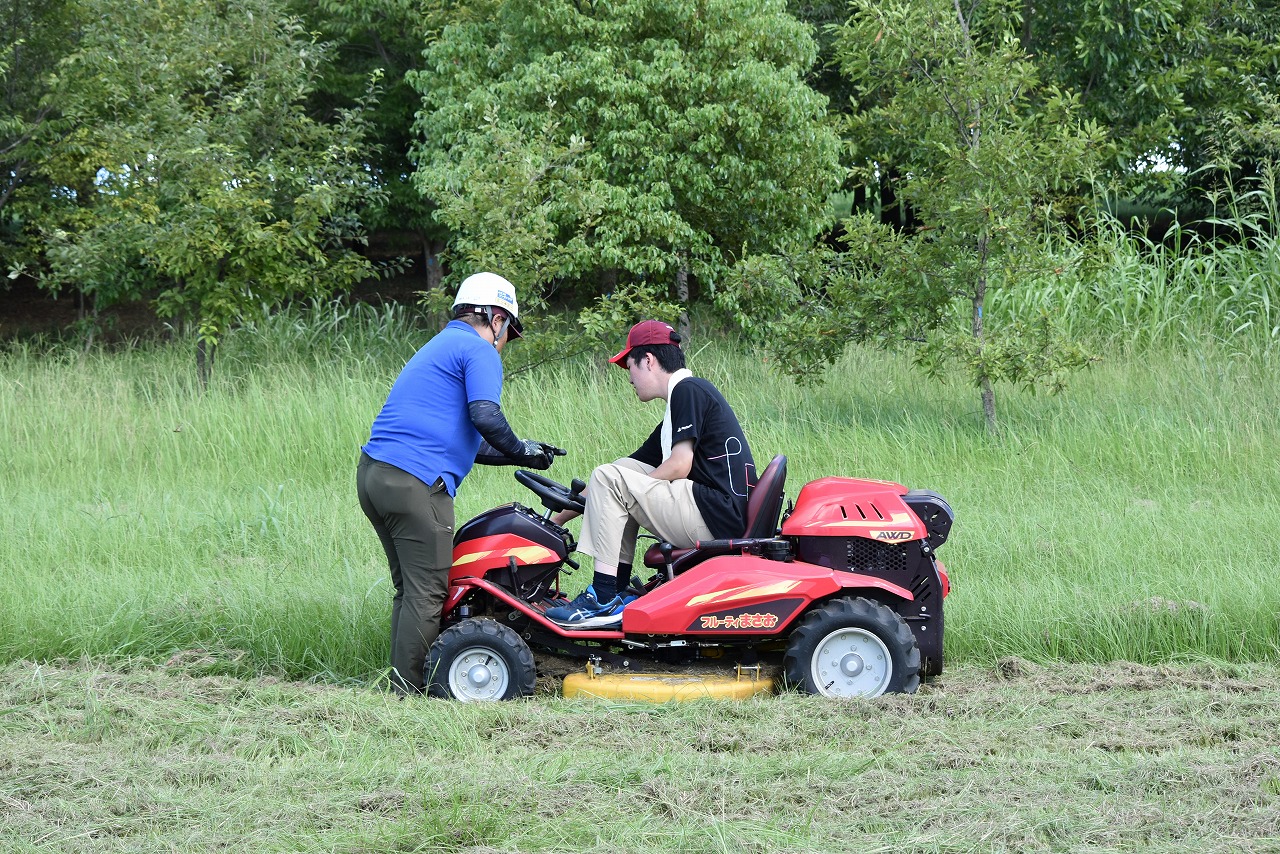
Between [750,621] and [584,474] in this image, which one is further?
[584,474]

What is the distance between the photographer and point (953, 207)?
9.30m

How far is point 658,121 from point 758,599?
9071 mm

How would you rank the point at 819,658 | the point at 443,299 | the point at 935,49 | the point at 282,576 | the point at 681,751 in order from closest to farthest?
the point at 681,751 → the point at 819,658 → the point at 282,576 → the point at 935,49 → the point at 443,299

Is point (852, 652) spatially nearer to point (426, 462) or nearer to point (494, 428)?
point (494, 428)

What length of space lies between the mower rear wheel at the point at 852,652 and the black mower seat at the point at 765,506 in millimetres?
472

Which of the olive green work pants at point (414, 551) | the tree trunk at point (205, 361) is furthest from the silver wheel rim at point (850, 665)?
the tree trunk at point (205, 361)

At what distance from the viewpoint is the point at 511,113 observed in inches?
511

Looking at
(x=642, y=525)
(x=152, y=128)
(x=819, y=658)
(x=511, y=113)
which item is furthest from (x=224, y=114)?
(x=819, y=658)

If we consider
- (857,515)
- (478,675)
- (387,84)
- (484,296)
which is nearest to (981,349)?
(857,515)

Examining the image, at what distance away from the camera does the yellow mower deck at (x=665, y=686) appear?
5156mm

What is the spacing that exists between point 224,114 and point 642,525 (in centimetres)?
924

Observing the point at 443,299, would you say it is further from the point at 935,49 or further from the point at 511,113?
the point at 935,49

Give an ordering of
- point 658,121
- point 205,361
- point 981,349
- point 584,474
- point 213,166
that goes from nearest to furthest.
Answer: point 584,474 → point 981,349 → point 213,166 → point 205,361 → point 658,121

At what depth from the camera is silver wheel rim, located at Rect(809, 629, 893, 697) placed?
5.19 meters
